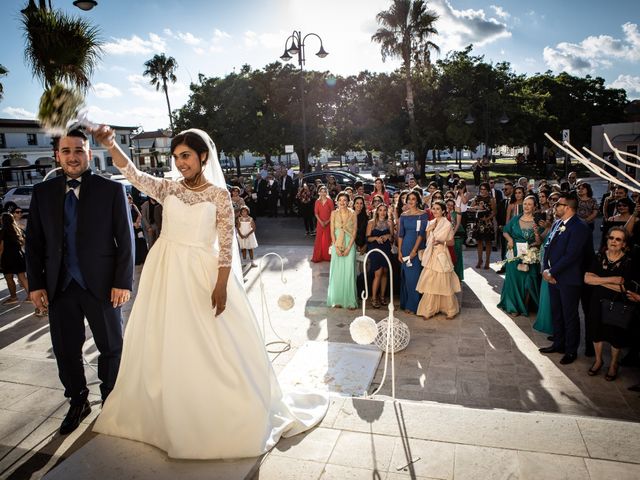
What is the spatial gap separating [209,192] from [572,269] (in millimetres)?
4504

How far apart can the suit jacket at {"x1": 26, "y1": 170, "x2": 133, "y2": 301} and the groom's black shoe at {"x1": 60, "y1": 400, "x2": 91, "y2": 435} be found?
968 millimetres

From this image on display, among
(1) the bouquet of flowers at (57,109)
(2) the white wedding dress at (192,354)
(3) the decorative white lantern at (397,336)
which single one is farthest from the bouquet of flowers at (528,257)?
(1) the bouquet of flowers at (57,109)

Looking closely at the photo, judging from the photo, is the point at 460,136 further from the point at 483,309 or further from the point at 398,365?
the point at 398,365

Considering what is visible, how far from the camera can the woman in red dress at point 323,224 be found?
438 inches

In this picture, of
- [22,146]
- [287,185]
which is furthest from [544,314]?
[22,146]

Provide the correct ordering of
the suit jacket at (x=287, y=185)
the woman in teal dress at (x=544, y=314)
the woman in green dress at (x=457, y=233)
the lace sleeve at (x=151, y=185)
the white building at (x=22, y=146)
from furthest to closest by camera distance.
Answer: the white building at (x=22, y=146)
the suit jacket at (x=287, y=185)
the woman in green dress at (x=457, y=233)
the woman in teal dress at (x=544, y=314)
the lace sleeve at (x=151, y=185)

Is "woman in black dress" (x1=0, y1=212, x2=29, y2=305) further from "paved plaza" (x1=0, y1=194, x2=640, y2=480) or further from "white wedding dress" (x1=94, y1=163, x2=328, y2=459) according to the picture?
"white wedding dress" (x1=94, y1=163, x2=328, y2=459)

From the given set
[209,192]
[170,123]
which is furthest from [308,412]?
[170,123]

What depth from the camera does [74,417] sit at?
146 inches

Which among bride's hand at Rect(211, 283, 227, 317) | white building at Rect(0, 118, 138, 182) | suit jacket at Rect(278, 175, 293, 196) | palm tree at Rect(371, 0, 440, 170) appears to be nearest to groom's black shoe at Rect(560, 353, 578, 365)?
bride's hand at Rect(211, 283, 227, 317)

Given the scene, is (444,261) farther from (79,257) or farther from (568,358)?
(79,257)

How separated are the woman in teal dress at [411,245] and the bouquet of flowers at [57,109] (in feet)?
17.8

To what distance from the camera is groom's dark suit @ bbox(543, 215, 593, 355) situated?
545 cm

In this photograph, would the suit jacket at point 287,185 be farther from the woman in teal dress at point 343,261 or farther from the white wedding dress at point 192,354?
the white wedding dress at point 192,354
